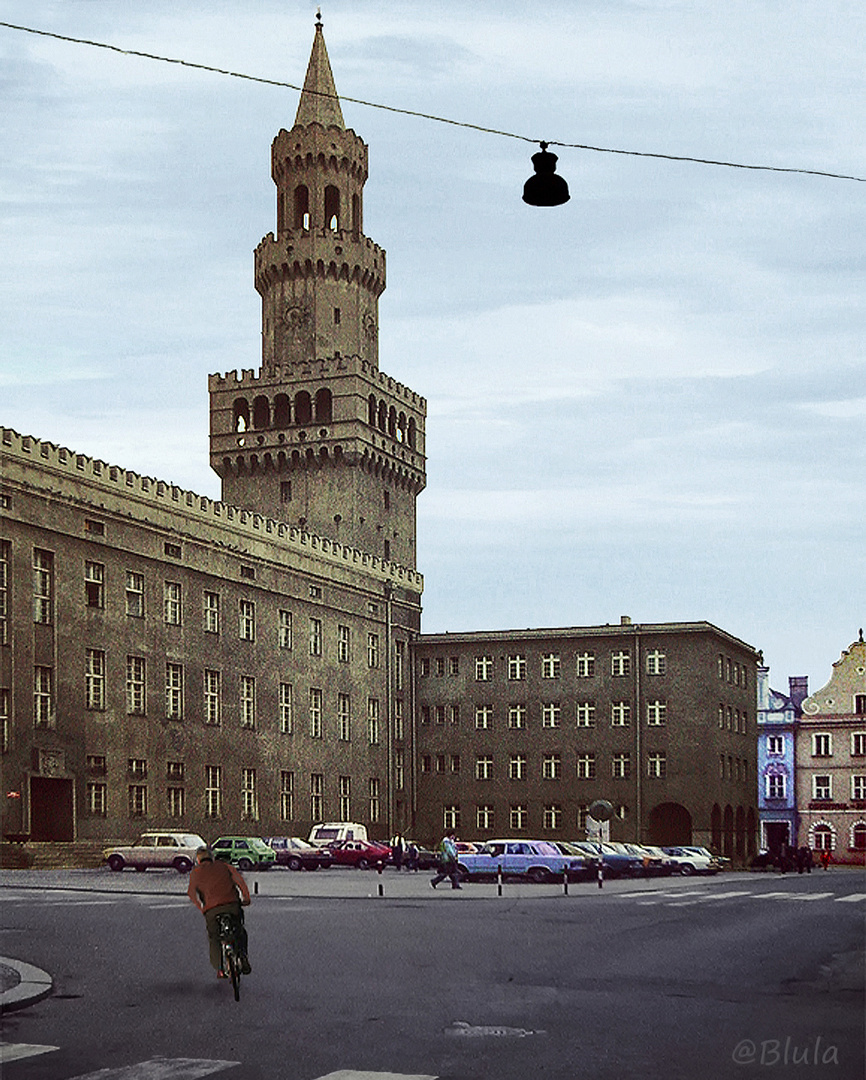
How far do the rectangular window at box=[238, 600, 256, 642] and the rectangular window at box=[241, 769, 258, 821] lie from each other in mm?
6411

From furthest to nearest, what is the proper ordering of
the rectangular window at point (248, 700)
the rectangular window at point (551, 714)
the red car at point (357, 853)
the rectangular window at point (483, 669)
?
the rectangular window at point (483, 669)
the rectangular window at point (551, 714)
the rectangular window at point (248, 700)
the red car at point (357, 853)

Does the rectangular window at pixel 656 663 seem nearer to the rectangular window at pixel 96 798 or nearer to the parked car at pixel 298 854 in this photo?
the parked car at pixel 298 854

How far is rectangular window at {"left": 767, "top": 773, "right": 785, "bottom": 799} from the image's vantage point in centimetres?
10781

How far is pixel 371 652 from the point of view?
3462 inches

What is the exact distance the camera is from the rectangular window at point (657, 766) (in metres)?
87.8

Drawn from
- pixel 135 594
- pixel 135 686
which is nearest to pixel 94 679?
pixel 135 686

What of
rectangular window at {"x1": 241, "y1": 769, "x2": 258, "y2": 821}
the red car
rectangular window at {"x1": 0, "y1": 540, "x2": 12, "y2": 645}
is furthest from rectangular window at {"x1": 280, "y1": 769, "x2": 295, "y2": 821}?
rectangular window at {"x1": 0, "y1": 540, "x2": 12, "y2": 645}

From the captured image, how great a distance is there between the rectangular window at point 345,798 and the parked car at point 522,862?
91.8 ft

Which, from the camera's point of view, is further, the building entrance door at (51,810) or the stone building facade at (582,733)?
the stone building facade at (582,733)

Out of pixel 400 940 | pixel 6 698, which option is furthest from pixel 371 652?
pixel 400 940

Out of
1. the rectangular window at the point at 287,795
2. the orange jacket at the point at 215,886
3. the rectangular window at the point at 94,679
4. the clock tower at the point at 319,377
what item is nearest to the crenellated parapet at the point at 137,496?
the rectangular window at the point at 94,679


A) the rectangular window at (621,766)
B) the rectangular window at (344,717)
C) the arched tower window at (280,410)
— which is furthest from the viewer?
the arched tower window at (280,410)

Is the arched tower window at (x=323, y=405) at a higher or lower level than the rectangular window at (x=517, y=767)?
higher

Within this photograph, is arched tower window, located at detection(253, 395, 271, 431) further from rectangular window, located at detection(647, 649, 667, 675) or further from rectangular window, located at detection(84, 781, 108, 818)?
rectangular window, located at detection(84, 781, 108, 818)
